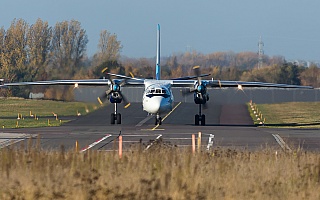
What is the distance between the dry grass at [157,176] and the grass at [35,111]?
112 feet

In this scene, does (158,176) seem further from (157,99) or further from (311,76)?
(311,76)

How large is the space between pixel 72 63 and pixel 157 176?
54955 mm

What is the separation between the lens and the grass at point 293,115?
5397 cm

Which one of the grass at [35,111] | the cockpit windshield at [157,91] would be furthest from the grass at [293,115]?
the grass at [35,111]

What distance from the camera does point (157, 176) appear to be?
14.6 meters

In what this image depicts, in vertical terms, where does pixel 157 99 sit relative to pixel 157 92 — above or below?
below

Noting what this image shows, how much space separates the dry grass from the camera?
12.8m

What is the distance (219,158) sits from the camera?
18984 mm

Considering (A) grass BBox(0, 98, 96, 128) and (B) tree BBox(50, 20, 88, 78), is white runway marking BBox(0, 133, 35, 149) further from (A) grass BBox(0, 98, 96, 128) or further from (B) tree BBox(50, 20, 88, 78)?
(B) tree BBox(50, 20, 88, 78)

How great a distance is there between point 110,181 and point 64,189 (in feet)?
4.07

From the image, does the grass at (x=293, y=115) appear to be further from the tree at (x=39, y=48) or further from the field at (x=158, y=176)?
the field at (x=158, y=176)

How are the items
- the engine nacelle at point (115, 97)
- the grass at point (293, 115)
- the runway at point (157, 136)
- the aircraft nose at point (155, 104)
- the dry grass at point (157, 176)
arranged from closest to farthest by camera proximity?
1. the dry grass at point (157, 176)
2. the runway at point (157, 136)
3. the aircraft nose at point (155, 104)
4. the engine nacelle at point (115, 97)
5. the grass at point (293, 115)

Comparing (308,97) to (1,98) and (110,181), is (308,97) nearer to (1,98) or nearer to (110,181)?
(1,98)

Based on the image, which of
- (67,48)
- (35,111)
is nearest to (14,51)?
(67,48)
